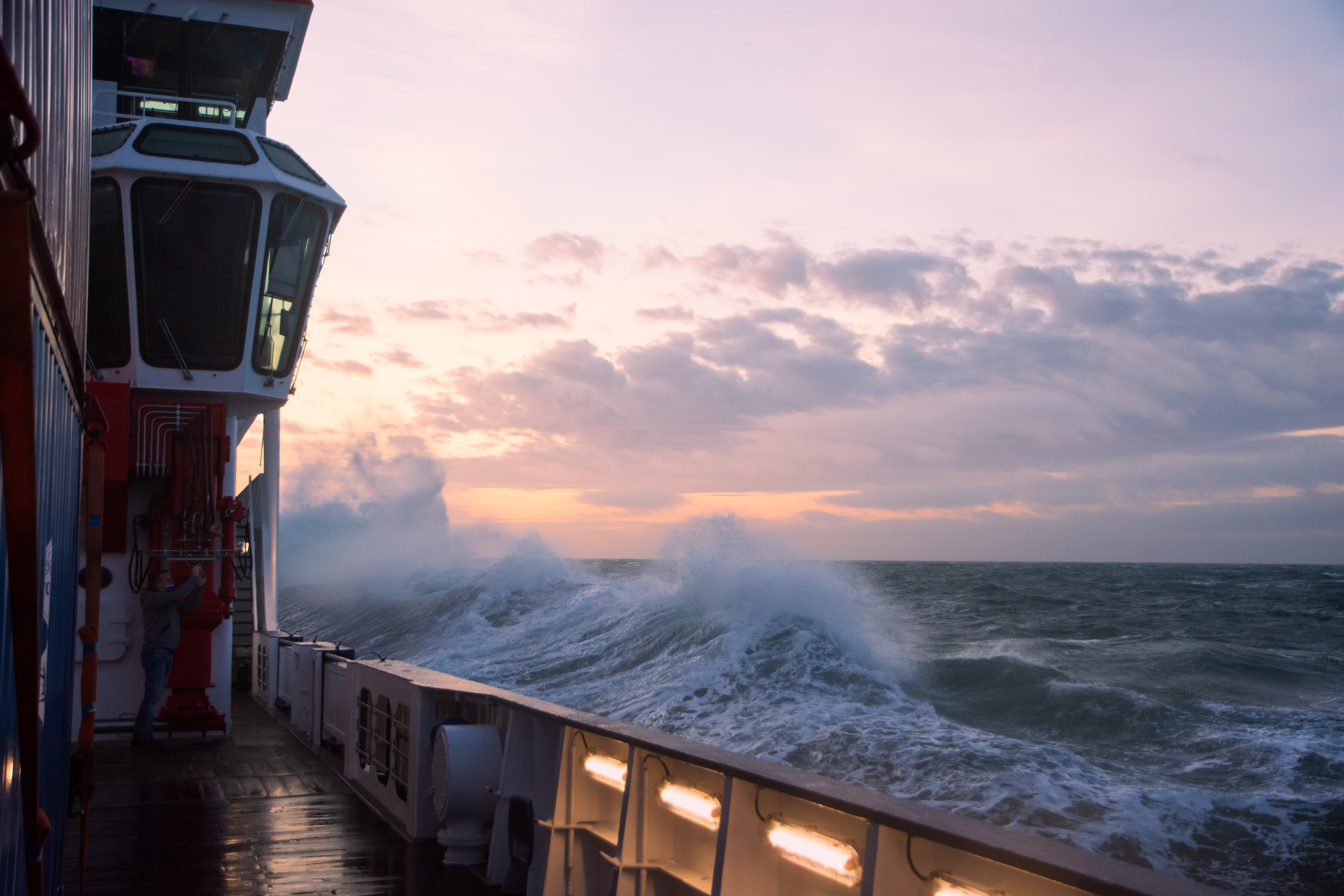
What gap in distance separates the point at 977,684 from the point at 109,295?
13486 mm

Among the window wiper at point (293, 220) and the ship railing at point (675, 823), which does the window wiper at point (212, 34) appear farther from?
the ship railing at point (675, 823)

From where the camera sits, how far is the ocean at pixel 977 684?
389 inches

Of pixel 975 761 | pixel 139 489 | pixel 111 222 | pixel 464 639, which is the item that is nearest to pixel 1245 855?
pixel 975 761

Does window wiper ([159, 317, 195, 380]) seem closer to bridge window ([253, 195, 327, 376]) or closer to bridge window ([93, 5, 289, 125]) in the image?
bridge window ([253, 195, 327, 376])

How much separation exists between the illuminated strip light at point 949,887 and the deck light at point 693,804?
30.1 inches

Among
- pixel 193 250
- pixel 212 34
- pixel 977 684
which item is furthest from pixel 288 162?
pixel 977 684

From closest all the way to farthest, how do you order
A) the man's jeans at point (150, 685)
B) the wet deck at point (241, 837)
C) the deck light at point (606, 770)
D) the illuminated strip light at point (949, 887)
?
the illuminated strip light at point (949, 887) → the deck light at point (606, 770) → the wet deck at point (241, 837) → the man's jeans at point (150, 685)

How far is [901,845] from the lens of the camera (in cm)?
A: 224

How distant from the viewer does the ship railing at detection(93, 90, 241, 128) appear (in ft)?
35.5

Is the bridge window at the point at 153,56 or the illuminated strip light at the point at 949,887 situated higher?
the bridge window at the point at 153,56

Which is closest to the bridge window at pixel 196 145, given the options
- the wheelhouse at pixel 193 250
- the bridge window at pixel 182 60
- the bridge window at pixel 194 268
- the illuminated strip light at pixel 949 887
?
the wheelhouse at pixel 193 250

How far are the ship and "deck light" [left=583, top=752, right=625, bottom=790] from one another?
0.07 ft

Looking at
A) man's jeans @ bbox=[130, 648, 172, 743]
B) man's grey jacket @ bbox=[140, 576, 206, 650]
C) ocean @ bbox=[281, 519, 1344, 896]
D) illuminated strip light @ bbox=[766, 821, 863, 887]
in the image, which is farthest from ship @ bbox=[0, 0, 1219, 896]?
ocean @ bbox=[281, 519, 1344, 896]

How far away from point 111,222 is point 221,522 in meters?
2.78
